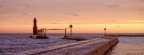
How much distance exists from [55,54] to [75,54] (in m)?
1.34

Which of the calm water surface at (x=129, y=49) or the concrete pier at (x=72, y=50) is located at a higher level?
the concrete pier at (x=72, y=50)

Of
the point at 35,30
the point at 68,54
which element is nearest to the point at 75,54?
the point at 68,54

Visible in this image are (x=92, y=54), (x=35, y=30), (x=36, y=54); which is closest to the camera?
(x=92, y=54)

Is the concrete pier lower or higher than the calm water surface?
higher

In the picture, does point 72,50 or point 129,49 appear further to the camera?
point 129,49

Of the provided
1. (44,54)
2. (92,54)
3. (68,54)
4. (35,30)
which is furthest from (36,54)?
(35,30)

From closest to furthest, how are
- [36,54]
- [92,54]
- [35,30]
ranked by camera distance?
[92,54] → [36,54] → [35,30]

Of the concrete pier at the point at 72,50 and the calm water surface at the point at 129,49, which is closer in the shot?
the concrete pier at the point at 72,50

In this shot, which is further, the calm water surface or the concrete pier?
the calm water surface

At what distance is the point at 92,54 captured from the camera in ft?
56.5

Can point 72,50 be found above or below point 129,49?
above

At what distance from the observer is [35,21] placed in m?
144

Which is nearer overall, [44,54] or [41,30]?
[44,54]

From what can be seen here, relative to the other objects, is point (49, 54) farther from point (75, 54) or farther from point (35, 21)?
point (35, 21)
